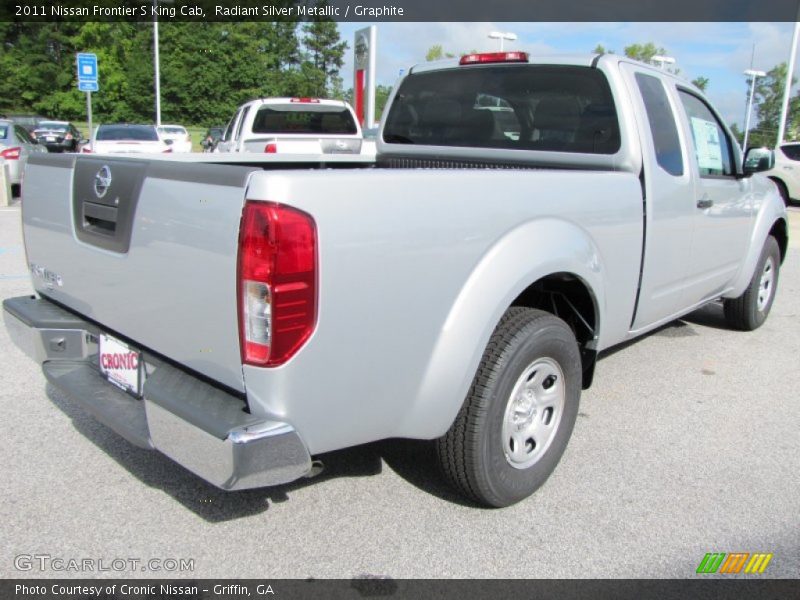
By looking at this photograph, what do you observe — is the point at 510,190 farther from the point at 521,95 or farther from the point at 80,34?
the point at 80,34

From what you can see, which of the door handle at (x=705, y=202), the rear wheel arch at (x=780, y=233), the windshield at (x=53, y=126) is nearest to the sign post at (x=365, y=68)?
the rear wheel arch at (x=780, y=233)

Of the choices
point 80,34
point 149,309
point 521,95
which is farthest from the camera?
point 80,34

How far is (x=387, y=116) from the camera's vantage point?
4887 millimetres

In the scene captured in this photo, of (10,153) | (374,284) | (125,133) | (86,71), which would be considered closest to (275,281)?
(374,284)

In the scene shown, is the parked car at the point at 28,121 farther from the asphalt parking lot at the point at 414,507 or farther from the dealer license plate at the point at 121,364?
the dealer license plate at the point at 121,364

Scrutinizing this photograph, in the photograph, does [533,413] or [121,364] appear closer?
[121,364]

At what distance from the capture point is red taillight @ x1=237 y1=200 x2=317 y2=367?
2.00 metres

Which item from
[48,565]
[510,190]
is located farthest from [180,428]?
[510,190]

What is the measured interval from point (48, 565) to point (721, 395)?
3.84 m

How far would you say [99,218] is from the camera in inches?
105

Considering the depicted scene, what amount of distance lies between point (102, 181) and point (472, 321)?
1515mm

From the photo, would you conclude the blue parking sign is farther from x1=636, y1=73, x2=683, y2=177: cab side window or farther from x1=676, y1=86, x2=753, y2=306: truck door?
x1=636, y1=73, x2=683, y2=177: cab side window

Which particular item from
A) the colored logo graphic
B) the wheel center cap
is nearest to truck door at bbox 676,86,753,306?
the wheel center cap

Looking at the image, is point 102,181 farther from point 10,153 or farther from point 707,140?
point 10,153
